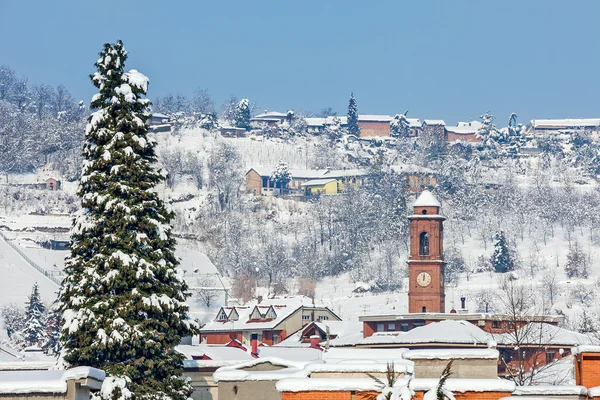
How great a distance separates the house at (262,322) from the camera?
139750 mm

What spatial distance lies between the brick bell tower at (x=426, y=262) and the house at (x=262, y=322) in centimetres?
1909

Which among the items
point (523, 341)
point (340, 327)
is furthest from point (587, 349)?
point (340, 327)

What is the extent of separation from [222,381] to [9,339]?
125 meters

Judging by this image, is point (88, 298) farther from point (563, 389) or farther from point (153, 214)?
point (563, 389)

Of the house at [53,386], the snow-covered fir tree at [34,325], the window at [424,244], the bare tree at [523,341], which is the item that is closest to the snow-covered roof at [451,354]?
the house at [53,386]

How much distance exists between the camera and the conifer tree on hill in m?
37.7

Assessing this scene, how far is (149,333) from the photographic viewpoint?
37.8 m

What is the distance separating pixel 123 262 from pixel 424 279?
270 feet

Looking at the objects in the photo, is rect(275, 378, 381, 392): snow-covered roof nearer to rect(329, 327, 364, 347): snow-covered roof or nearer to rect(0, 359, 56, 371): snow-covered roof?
rect(0, 359, 56, 371): snow-covered roof

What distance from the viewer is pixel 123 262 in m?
38.2

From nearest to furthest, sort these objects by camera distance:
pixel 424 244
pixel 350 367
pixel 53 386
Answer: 1. pixel 53 386
2. pixel 350 367
3. pixel 424 244

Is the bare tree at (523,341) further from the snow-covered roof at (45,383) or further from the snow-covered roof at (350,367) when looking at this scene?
the snow-covered roof at (45,383)

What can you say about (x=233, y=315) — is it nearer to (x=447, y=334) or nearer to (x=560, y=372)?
(x=447, y=334)

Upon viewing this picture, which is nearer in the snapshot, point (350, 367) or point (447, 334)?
point (350, 367)
